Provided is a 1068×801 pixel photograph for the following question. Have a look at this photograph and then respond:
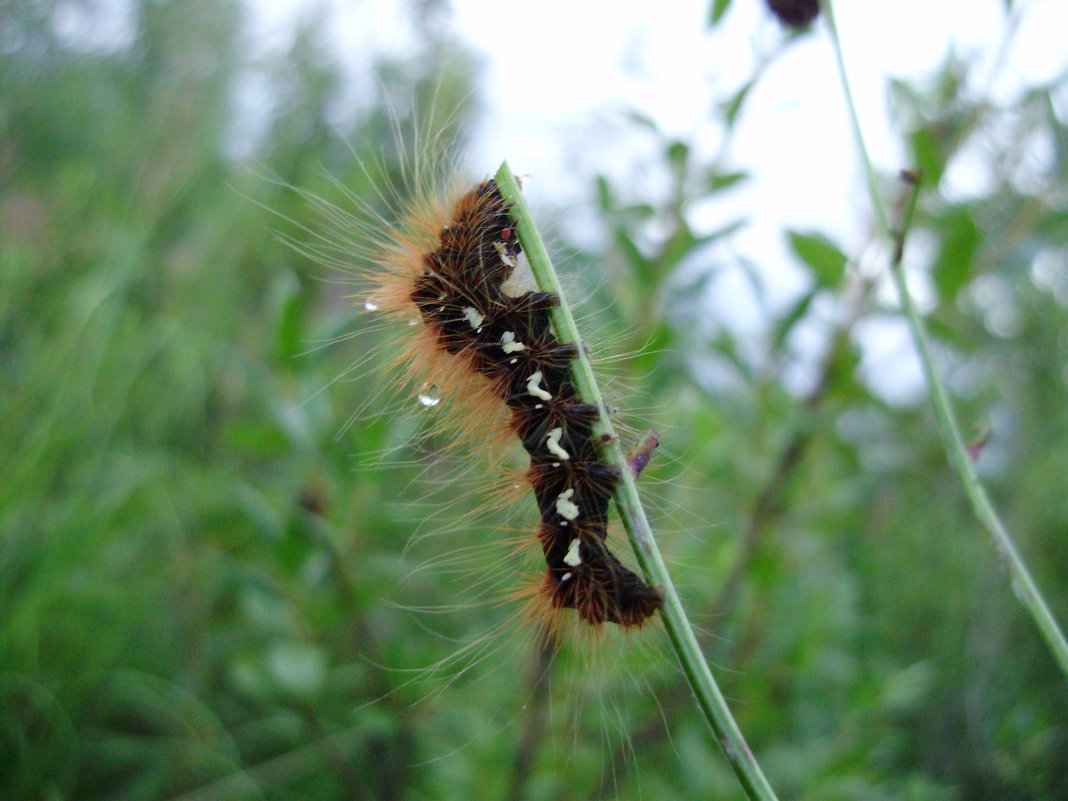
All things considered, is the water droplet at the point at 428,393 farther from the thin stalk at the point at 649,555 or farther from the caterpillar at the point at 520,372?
the thin stalk at the point at 649,555

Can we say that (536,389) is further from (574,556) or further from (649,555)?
(649,555)

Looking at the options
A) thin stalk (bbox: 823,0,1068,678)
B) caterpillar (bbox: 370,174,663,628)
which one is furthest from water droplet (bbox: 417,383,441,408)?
thin stalk (bbox: 823,0,1068,678)

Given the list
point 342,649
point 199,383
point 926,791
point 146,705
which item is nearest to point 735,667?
point 926,791

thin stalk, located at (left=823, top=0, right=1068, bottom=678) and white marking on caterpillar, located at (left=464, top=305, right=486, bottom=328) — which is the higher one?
white marking on caterpillar, located at (left=464, top=305, right=486, bottom=328)

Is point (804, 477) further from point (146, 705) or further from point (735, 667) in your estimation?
point (146, 705)

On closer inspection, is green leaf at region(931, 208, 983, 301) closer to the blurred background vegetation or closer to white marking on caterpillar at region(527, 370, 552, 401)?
the blurred background vegetation

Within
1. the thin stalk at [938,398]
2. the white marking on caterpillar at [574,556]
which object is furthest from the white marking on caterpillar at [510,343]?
the thin stalk at [938,398]

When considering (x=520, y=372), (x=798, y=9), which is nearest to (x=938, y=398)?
(x=520, y=372)
